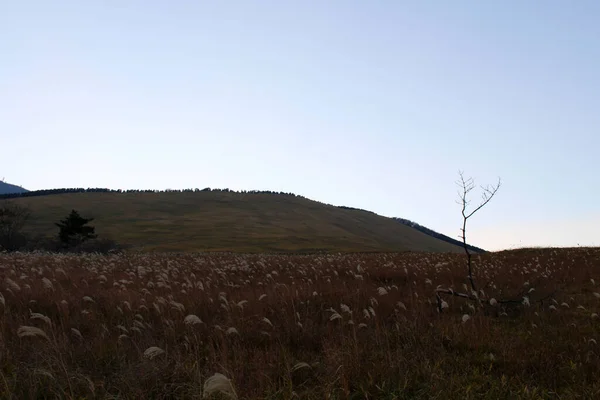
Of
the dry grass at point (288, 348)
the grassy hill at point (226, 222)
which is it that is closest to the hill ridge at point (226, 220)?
the grassy hill at point (226, 222)

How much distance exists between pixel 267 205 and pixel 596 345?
171 metres

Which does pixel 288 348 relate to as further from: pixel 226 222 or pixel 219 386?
pixel 226 222

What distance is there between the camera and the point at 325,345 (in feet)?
21.1

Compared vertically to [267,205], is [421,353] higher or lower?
lower

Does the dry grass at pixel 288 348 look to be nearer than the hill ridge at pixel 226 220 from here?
Yes

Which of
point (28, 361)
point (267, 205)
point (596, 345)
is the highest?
point (267, 205)

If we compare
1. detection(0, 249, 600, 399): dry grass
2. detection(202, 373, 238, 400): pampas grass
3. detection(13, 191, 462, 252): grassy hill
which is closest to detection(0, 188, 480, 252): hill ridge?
detection(13, 191, 462, 252): grassy hill

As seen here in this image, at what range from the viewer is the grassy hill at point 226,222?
99812mm

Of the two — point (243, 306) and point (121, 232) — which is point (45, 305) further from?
point (121, 232)

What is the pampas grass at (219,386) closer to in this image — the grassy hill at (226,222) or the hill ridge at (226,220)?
the grassy hill at (226,222)

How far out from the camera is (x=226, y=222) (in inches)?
5256

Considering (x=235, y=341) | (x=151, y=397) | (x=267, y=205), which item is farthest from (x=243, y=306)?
(x=267, y=205)

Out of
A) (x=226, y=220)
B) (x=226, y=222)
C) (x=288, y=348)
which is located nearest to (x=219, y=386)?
(x=288, y=348)

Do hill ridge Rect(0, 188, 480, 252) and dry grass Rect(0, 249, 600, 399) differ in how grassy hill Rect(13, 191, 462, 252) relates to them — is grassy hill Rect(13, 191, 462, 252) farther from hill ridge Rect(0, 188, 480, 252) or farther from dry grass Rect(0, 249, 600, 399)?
dry grass Rect(0, 249, 600, 399)
